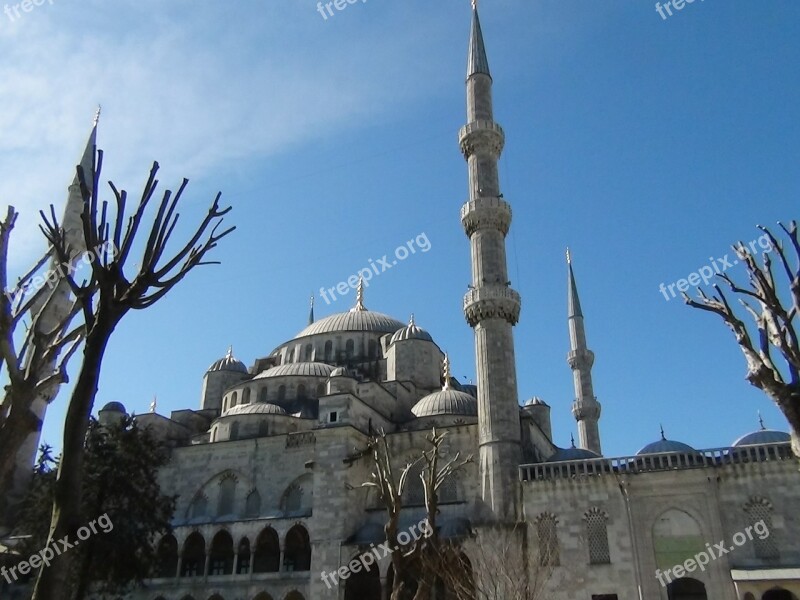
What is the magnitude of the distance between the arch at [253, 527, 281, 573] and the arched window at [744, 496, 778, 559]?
666 inches

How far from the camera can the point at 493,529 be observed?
22.4m

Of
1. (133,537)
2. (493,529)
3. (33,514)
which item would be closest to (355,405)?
(493,529)

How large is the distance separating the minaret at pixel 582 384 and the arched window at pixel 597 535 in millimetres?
13670

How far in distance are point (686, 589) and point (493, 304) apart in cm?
1122

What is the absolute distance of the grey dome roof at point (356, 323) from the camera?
39469 mm

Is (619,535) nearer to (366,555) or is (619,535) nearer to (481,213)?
(366,555)

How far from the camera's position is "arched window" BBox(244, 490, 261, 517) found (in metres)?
28.5

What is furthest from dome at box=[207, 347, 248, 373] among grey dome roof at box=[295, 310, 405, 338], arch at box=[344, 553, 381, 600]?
arch at box=[344, 553, 381, 600]

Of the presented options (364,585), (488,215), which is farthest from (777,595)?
(488,215)

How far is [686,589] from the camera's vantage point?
20469 mm

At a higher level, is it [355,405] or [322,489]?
[355,405]

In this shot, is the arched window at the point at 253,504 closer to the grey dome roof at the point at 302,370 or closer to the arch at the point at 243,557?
the arch at the point at 243,557

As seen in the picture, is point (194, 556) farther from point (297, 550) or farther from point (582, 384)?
point (582, 384)

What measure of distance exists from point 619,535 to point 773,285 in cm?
1316
